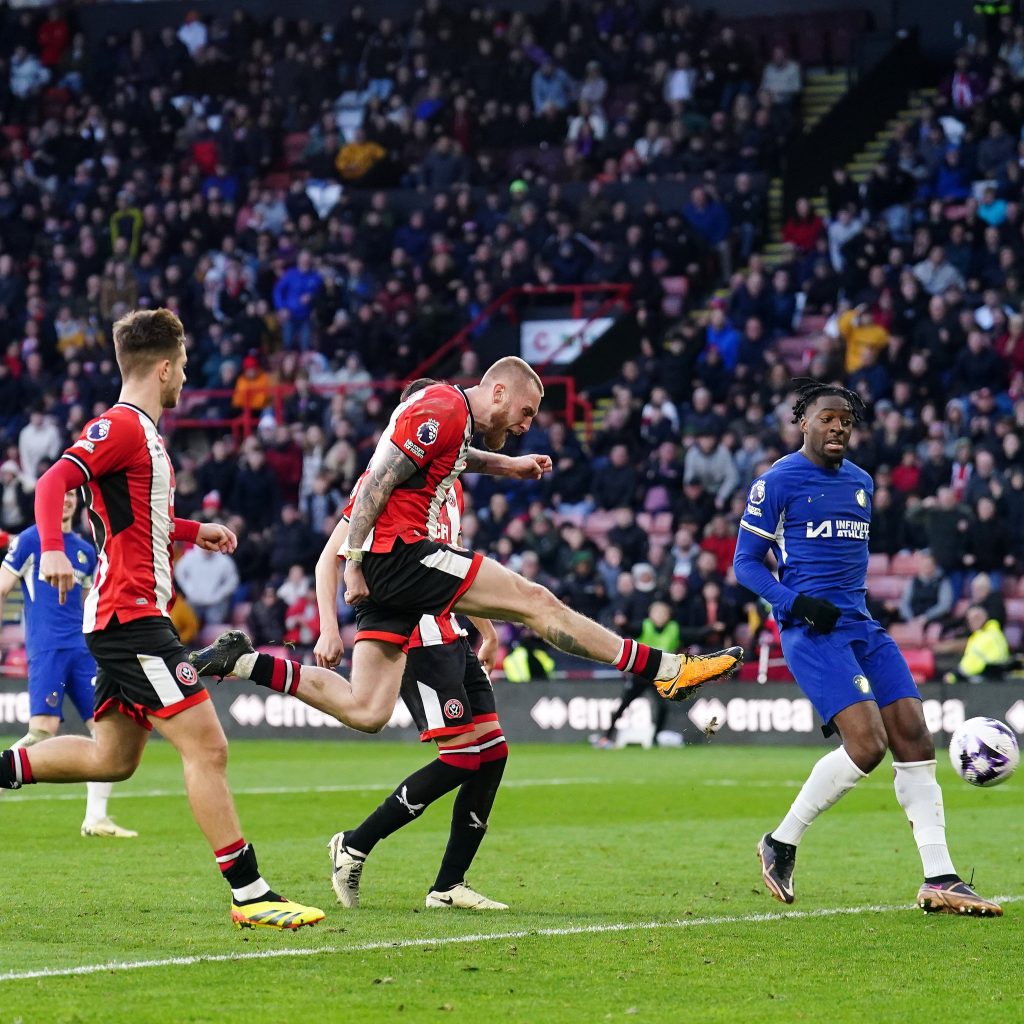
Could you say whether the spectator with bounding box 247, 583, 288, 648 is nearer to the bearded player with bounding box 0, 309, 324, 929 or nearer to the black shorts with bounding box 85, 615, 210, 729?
the bearded player with bounding box 0, 309, 324, 929

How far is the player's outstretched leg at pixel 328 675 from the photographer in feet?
27.3

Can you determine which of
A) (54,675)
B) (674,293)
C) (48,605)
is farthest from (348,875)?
(674,293)

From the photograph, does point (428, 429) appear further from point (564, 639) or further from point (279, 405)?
point (279, 405)

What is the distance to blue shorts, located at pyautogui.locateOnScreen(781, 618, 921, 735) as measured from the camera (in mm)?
9164

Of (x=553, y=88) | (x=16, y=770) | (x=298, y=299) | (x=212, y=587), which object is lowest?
(x=212, y=587)

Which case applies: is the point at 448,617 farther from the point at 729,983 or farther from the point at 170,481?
the point at 729,983

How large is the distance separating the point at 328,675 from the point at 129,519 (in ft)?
4.30

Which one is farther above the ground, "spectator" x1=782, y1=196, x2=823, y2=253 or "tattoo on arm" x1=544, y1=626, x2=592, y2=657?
"spectator" x1=782, y1=196, x2=823, y2=253

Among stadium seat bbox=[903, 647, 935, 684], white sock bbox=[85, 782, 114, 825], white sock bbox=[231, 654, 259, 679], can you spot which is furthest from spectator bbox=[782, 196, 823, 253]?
white sock bbox=[231, 654, 259, 679]

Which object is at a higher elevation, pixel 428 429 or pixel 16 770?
pixel 428 429

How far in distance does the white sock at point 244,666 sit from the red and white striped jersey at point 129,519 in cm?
50

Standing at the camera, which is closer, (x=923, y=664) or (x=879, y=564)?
(x=923, y=664)

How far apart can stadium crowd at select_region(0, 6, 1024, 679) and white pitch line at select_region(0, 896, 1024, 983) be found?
13524 millimetres

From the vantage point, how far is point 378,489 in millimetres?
8727
